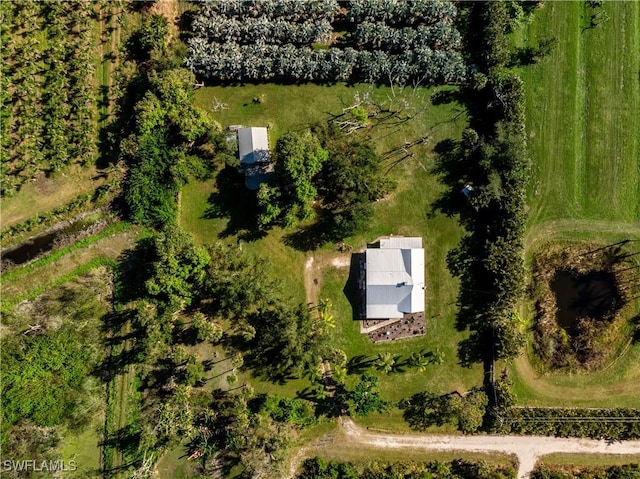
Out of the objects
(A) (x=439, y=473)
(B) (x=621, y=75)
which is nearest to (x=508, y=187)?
(B) (x=621, y=75)

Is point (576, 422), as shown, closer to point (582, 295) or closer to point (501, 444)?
point (501, 444)

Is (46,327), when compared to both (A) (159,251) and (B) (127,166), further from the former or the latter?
(B) (127,166)

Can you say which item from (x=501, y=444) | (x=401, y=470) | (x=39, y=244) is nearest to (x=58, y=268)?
(x=39, y=244)

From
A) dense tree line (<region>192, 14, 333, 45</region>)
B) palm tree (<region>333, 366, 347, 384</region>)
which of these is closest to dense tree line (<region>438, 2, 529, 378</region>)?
palm tree (<region>333, 366, 347, 384</region>)

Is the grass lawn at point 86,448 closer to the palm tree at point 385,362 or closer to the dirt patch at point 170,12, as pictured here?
the palm tree at point 385,362

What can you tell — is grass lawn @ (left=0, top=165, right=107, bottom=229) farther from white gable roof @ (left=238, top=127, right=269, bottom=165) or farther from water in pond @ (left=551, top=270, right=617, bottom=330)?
water in pond @ (left=551, top=270, right=617, bottom=330)

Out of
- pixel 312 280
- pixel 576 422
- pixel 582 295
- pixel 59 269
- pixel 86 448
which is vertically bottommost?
pixel 86 448

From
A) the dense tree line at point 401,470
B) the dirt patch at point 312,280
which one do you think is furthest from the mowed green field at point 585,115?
the dense tree line at point 401,470
